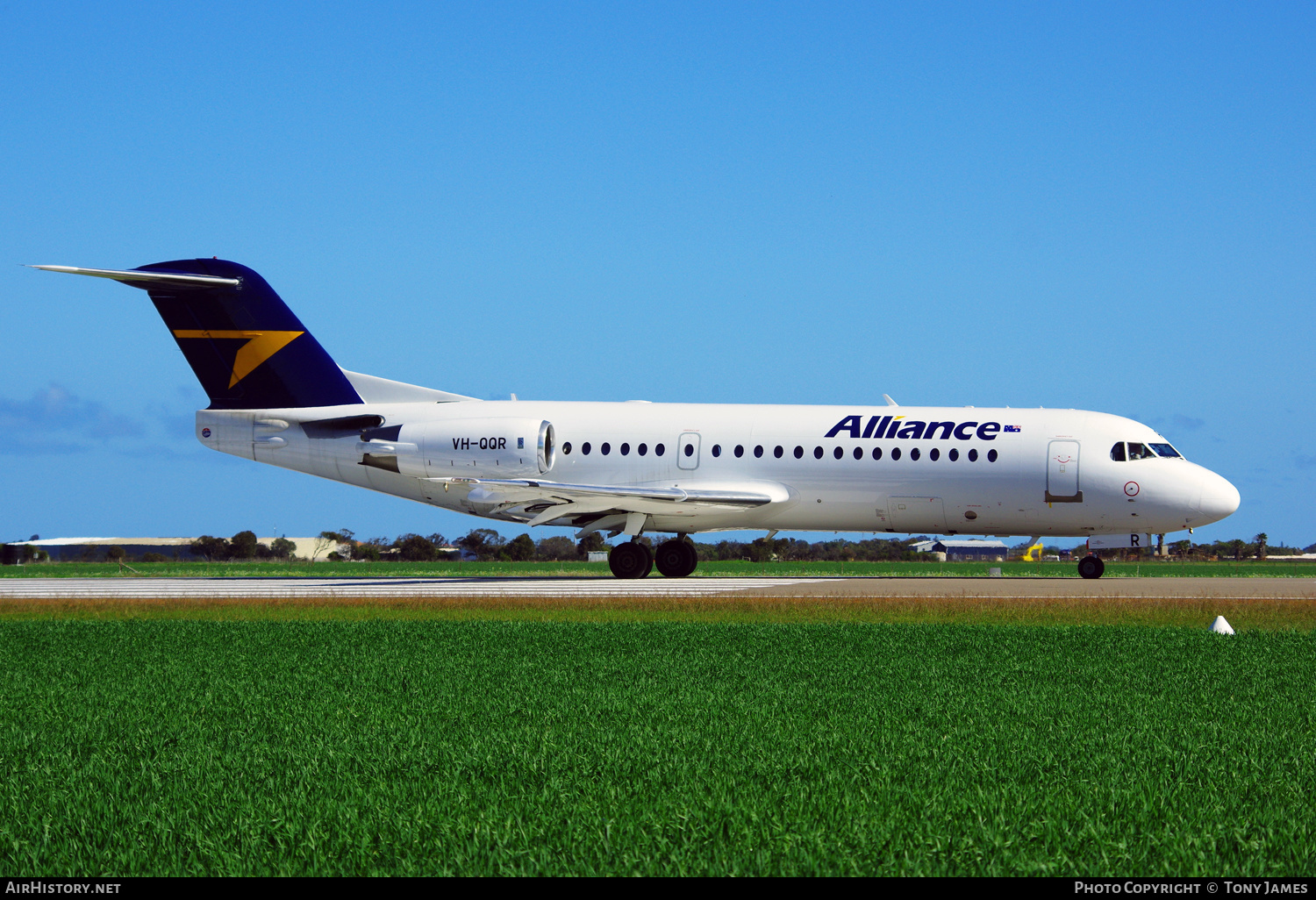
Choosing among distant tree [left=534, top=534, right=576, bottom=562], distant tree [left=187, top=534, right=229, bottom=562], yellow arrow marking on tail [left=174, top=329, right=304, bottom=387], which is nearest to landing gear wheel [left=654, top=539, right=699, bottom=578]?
yellow arrow marking on tail [left=174, top=329, right=304, bottom=387]

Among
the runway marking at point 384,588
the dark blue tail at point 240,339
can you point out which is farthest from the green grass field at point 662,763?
the dark blue tail at point 240,339

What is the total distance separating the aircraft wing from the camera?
27.7 m

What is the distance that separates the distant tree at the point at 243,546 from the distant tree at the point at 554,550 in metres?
18.0

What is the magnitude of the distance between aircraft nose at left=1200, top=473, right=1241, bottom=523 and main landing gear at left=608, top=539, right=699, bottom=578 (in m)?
12.0

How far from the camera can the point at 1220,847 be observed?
17.0ft

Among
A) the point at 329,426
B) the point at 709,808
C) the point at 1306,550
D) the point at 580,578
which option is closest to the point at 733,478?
the point at 580,578

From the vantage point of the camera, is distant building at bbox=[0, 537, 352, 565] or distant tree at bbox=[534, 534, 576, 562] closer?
distant tree at bbox=[534, 534, 576, 562]

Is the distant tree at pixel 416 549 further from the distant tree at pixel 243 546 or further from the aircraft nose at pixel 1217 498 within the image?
the aircraft nose at pixel 1217 498

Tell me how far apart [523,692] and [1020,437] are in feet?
67.8

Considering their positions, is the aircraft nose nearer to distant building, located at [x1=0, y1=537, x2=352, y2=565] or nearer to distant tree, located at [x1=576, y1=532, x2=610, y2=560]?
distant tree, located at [x1=576, y1=532, x2=610, y2=560]

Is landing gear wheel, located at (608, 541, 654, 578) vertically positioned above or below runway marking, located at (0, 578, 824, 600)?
above

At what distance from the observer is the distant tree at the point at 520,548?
205 feet

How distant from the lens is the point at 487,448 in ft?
94.9
